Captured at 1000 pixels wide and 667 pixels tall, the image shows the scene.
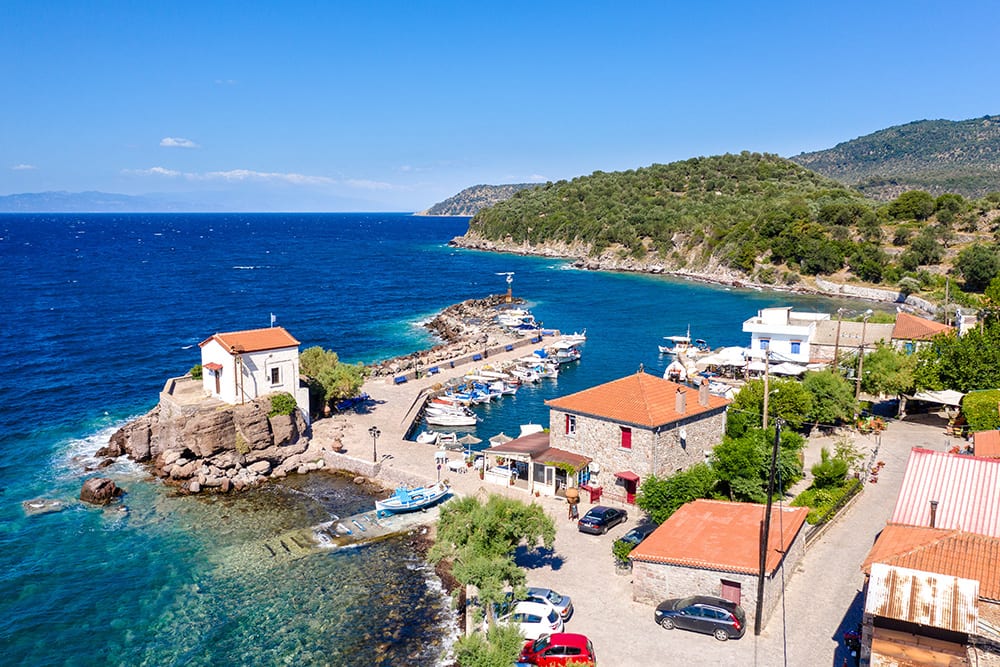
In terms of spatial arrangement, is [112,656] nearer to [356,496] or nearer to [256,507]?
[256,507]

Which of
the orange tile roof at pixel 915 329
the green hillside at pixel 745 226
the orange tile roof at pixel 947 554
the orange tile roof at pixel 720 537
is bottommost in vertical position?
the orange tile roof at pixel 720 537

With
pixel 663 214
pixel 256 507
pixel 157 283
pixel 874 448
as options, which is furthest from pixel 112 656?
pixel 663 214

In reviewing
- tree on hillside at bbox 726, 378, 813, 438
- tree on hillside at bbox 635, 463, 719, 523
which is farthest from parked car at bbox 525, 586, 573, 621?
tree on hillside at bbox 726, 378, 813, 438

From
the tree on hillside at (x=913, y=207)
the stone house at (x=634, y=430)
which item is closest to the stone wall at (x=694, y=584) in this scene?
the stone house at (x=634, y=430)

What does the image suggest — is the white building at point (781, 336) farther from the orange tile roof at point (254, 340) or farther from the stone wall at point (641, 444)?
the orange tile roof at point (254, 340)

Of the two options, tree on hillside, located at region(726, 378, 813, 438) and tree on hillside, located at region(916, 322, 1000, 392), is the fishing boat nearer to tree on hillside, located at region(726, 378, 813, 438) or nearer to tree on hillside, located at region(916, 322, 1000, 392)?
tree on hillside, located at region(726, 378, 813, 438)

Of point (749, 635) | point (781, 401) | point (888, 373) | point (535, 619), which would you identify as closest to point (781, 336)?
point (888, 373)

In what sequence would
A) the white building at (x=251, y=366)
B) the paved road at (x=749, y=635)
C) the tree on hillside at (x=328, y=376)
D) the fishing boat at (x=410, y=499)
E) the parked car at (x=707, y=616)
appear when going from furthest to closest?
the tree on hillside at (x=328, y=376) → the white building at (x=251, y=366) → the fishing boat at (x=410, y=499) → the parked car at (x=707, y=616) → the paved road at (x=749, y=635)
